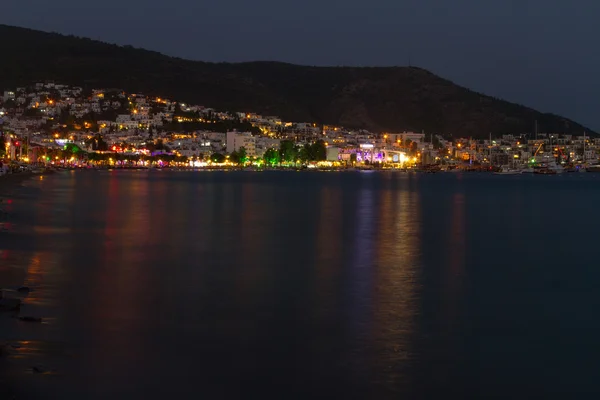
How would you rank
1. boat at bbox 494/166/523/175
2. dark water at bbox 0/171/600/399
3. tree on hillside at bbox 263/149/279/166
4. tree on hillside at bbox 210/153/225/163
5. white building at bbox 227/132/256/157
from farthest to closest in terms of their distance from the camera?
white building at bbox 227/132/256/157
tree on hillside at bbox 210/153/225/163
tree on hillside at bbox 263/149/279/166
boat at bbox 494/166/523/175
dark water at bbox 0/171/600/399

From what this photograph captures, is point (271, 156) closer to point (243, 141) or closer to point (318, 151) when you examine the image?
point (243, 141)


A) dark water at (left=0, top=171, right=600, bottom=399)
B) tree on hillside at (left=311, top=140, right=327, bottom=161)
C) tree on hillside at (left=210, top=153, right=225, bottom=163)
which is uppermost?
tree on hillside at (left=311, top=140, right=327, bottom=161)

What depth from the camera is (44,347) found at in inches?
302

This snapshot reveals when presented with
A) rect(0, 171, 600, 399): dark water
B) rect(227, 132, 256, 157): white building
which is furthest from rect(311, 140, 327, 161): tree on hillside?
rect(0, 171, 600, 399): dark water

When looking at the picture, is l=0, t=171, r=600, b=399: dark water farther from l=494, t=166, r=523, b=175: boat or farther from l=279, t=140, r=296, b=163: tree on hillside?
l=279, t=140, r=296, b=163: tree on hillside

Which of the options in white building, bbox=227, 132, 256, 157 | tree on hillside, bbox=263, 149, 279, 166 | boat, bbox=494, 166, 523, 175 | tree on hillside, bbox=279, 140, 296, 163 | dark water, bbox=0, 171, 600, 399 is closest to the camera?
dark water, bbox=0, 171, 600, 399

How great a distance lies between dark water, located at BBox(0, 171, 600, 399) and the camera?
693 cm

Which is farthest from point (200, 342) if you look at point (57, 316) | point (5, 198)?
point (5, 198)

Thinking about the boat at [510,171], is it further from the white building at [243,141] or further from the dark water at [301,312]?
the dark water at [301,312]

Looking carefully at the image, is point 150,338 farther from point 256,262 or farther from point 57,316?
point 256,262

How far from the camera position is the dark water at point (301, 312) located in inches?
273

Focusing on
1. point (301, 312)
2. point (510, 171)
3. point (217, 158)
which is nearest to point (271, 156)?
point (217, 158)

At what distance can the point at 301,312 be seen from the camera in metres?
9.80

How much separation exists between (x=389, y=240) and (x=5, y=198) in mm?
16978
